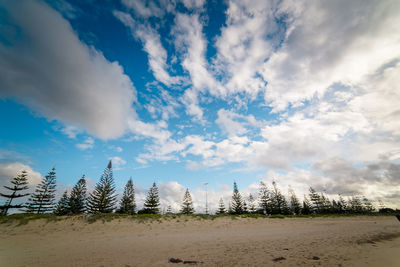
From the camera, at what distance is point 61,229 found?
1450 centimetres

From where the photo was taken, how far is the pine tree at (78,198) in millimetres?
45938

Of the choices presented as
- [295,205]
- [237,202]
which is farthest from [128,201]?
[295,205]

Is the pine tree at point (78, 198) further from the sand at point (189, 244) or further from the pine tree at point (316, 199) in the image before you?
the pine tree at point (316, 199)

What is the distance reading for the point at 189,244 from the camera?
9344mm

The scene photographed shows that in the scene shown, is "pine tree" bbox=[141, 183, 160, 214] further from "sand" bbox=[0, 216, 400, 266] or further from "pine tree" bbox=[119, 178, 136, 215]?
"sand" bbox=[0, 216, 400, 266]

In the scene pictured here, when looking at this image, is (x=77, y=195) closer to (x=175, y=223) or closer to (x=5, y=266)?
(x=175, y=223)

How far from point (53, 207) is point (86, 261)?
5738 cm

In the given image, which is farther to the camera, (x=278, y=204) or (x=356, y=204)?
(x=356, y=204)

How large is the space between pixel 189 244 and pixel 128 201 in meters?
49.3

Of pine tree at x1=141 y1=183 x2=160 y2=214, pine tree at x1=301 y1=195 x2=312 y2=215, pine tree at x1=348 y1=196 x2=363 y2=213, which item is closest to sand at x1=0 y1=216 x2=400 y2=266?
pine tree at x1=141 y1=183 x2=160 y2=214

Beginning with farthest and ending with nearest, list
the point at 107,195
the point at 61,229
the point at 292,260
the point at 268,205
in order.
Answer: the point at 268,205 → the point at 107,195 → the point at 61,229 → the point at 292,260

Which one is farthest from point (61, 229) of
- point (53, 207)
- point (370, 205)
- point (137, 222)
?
point (370, 205)

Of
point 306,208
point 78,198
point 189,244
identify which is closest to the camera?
point 189,244

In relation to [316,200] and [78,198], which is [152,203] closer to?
[78,198]
